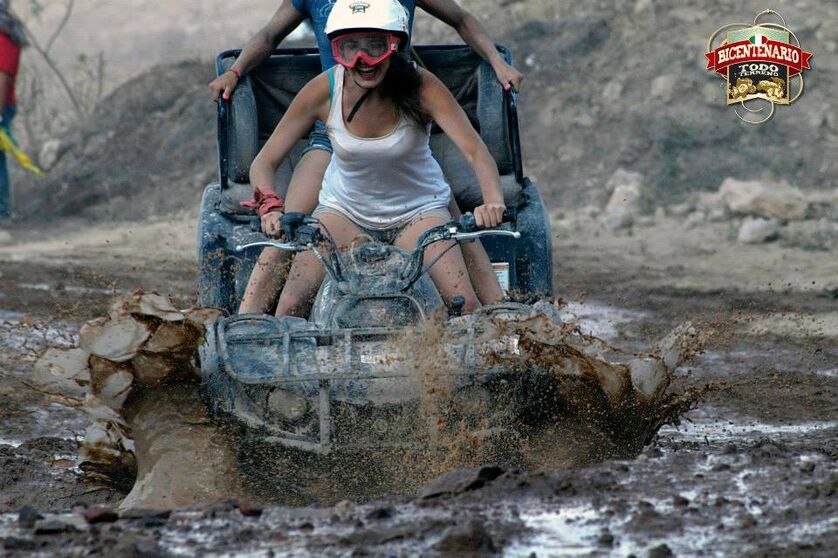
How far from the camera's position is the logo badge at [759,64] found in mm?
14398

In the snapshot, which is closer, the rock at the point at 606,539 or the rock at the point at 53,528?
the rock at the point at 606,539

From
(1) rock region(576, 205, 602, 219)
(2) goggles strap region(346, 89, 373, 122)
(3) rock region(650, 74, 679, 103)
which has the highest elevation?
(3) rock region(650, 74, 679, 103)

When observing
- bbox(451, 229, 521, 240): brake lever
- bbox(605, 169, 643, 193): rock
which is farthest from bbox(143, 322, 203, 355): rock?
bbox(605, 169, 643, 193): rock

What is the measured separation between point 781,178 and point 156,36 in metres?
17.9

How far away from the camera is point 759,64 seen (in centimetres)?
1445

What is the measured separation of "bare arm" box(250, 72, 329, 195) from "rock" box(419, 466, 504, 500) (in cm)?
172

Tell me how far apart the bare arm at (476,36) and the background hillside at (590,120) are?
7845 mm

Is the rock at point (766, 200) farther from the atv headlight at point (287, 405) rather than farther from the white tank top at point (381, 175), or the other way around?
the atv headlight at point (287, 405)

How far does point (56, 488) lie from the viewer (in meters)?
6.31

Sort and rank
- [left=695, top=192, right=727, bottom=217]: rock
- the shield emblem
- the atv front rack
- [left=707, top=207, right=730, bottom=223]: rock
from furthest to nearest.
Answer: [left=695, top=192, right=727, bottom=217]: rock
[left=707, top=207, right=730, bottom=223]: rock
the shield emblem
the atv front rack

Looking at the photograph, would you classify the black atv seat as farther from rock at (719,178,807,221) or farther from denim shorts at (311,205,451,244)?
rock at (719,178,807,221)

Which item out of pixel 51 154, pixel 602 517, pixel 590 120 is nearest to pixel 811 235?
pixel 590 120

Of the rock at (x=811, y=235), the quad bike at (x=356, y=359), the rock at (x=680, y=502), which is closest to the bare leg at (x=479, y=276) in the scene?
the quad bike at (x=356, y=359)

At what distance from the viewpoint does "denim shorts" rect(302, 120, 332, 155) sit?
22.4ft
